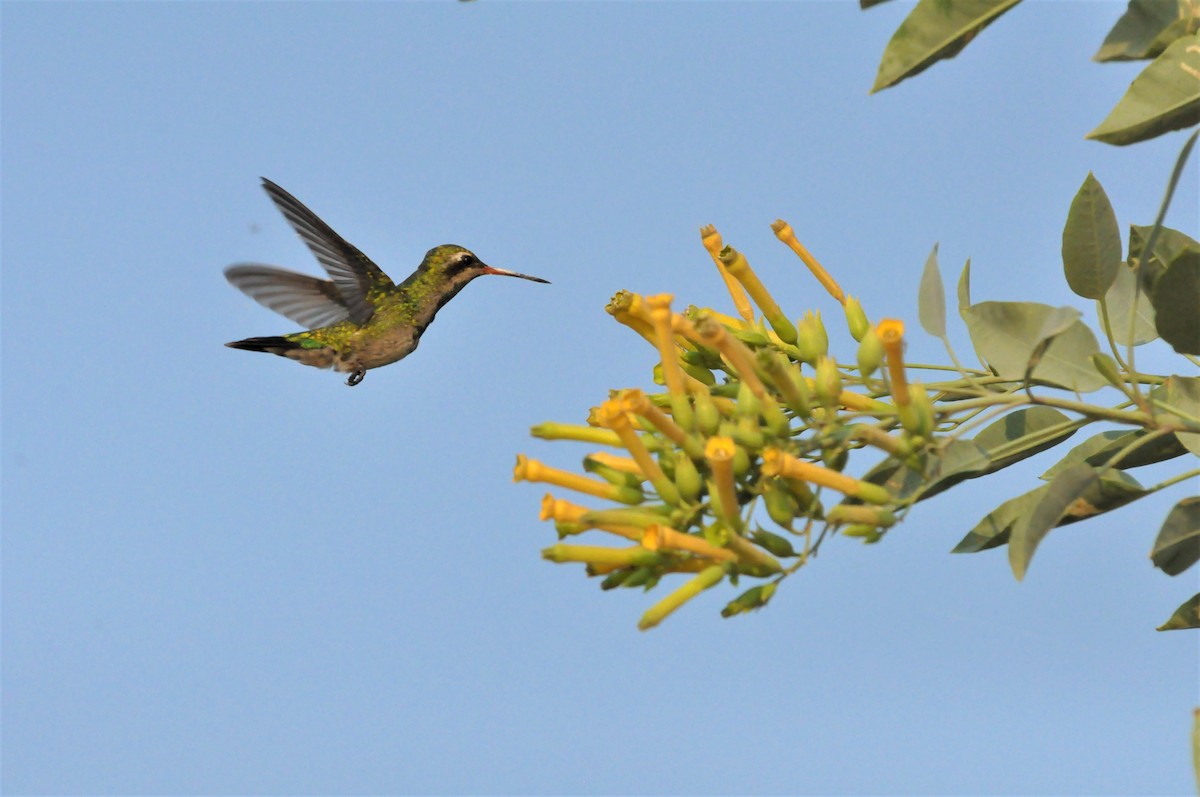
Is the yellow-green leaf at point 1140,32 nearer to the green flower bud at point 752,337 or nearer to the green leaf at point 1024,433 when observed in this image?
the green leaf at point 1024,433

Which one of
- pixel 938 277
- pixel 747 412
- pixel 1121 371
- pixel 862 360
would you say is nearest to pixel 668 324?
pixel 747 412

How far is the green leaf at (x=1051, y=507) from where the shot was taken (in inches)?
136

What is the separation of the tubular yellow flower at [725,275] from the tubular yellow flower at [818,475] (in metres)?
0.98

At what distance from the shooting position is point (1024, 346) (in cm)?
387

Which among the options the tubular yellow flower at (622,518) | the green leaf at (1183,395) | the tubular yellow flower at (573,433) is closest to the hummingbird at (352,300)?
the tubular yellow flower at (573,433)

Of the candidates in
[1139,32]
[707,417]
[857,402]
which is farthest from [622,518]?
[1139,32]

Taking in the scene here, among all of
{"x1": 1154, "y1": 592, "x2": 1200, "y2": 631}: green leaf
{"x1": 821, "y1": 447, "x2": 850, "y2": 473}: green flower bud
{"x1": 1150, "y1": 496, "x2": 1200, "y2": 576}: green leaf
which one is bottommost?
{"x1": 1154, "y1": 592, "x2": 1200, "y2": 631}: green leaf

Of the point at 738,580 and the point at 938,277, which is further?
the point at 938,277

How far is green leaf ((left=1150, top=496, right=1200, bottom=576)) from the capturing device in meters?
4.07

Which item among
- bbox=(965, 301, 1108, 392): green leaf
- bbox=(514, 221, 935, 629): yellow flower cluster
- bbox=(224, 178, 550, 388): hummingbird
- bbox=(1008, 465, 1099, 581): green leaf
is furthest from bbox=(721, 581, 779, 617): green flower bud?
bbox=(224, 178, 550, 388): hummingbird

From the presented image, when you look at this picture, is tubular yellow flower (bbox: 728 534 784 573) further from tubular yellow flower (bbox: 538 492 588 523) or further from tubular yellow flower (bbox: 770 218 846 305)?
tubular yellow flower (bbox: 770 218 846 305)

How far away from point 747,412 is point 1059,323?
2.82 ft

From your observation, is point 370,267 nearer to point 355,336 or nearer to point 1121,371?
point 355,336

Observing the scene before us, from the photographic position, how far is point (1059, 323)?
3350 mm
